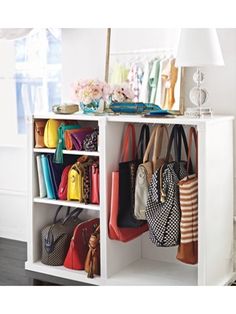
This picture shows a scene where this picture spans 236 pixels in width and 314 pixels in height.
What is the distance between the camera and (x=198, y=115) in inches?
97.0

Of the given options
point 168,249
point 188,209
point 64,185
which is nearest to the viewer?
point 188,209

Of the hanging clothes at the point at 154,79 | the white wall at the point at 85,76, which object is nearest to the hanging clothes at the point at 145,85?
the hanging clothes at the point at 154,79

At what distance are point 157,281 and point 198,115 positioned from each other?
1.01 meters

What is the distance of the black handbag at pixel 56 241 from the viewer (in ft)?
9.42

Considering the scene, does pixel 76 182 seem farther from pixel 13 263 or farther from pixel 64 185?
pixel 13 263

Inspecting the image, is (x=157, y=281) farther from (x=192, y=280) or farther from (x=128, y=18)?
(x=128, y=18)

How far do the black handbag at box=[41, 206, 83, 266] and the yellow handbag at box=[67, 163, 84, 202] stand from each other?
25 centimetres

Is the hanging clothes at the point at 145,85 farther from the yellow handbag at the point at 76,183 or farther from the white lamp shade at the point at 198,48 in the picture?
the yellow handbag at the point at 76,183

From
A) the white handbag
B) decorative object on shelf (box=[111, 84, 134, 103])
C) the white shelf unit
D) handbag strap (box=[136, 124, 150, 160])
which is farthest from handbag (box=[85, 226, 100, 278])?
decorative object on shelf (box=[111, 84, 134, 103])

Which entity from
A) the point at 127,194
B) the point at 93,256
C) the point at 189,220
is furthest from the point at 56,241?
the point at 189,220

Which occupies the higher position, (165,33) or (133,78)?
(165,33)

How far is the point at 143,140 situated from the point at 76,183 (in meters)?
0.49

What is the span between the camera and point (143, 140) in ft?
9.21
